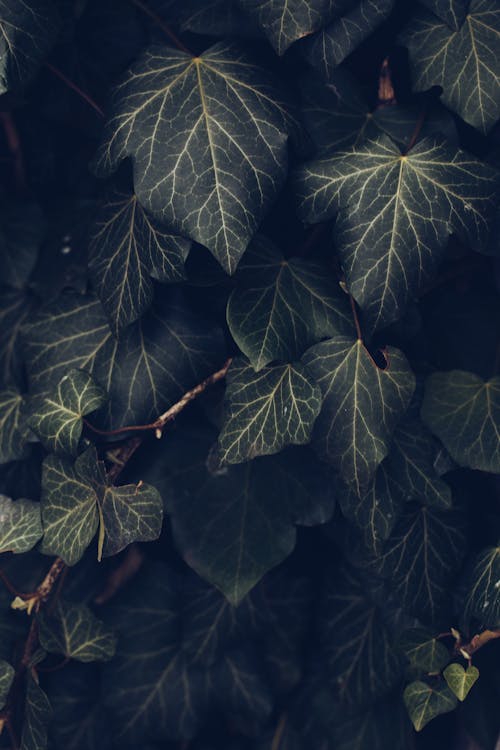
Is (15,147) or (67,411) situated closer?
(67,411)

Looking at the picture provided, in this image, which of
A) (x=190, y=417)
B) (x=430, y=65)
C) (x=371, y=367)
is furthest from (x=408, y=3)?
(x=190, y=417)

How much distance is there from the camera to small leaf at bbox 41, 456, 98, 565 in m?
0.96

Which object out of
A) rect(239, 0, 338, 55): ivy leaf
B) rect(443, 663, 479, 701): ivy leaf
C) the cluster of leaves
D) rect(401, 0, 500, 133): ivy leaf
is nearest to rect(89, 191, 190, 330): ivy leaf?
the cluster of leaves

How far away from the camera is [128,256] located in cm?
96

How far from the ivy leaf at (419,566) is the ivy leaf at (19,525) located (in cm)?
46

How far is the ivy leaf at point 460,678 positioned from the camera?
950mm

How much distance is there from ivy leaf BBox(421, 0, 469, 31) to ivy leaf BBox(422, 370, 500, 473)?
0.43m

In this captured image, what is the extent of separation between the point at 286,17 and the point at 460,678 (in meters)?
0.81

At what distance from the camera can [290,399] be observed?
3.02ft

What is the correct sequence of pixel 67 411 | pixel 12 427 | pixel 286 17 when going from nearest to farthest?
pixel 286 17 → pixel 67 411 → pixel 12 427

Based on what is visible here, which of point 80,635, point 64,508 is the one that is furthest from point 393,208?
point 80,635

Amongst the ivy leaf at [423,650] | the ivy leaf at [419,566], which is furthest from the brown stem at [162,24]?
the ivy leaf at [423,650]

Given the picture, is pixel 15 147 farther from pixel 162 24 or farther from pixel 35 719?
pixel 35 719

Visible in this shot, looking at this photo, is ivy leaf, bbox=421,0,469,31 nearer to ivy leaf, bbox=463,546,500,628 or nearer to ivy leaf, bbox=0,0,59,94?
ivy leaf, bbox=0,0,59,94
